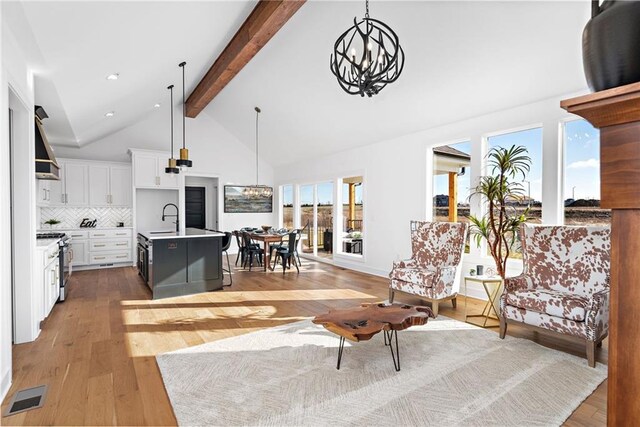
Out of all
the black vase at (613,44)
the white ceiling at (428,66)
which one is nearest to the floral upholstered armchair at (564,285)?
the white ceiling at (428,66)

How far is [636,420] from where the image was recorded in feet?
2.54

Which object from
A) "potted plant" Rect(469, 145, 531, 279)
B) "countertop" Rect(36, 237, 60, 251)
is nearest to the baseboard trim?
"countertop" Rect(36, 237, 60, 251)

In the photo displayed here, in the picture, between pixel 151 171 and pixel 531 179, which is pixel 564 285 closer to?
pixel 531 179

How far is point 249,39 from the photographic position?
4.36 meters

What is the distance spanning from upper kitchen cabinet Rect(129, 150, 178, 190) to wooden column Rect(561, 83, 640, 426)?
785cm

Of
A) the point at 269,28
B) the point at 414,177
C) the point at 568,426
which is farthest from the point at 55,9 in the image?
the point at 414,177

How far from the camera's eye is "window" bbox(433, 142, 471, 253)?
534cm

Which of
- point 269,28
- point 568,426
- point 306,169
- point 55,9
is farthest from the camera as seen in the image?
point 306,169

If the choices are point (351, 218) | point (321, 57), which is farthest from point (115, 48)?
point (351, 218)

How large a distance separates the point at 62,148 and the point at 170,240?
4.76m

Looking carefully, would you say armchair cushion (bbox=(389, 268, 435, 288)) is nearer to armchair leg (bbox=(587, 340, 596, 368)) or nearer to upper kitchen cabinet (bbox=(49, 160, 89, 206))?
armchair leg (bbox=(587, 340, 596, 368))

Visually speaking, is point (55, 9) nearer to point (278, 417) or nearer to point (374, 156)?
point (278, 417)

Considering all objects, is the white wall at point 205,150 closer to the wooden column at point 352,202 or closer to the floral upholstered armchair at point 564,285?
the wooden column at point 352,202

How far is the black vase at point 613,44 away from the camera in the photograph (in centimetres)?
73
